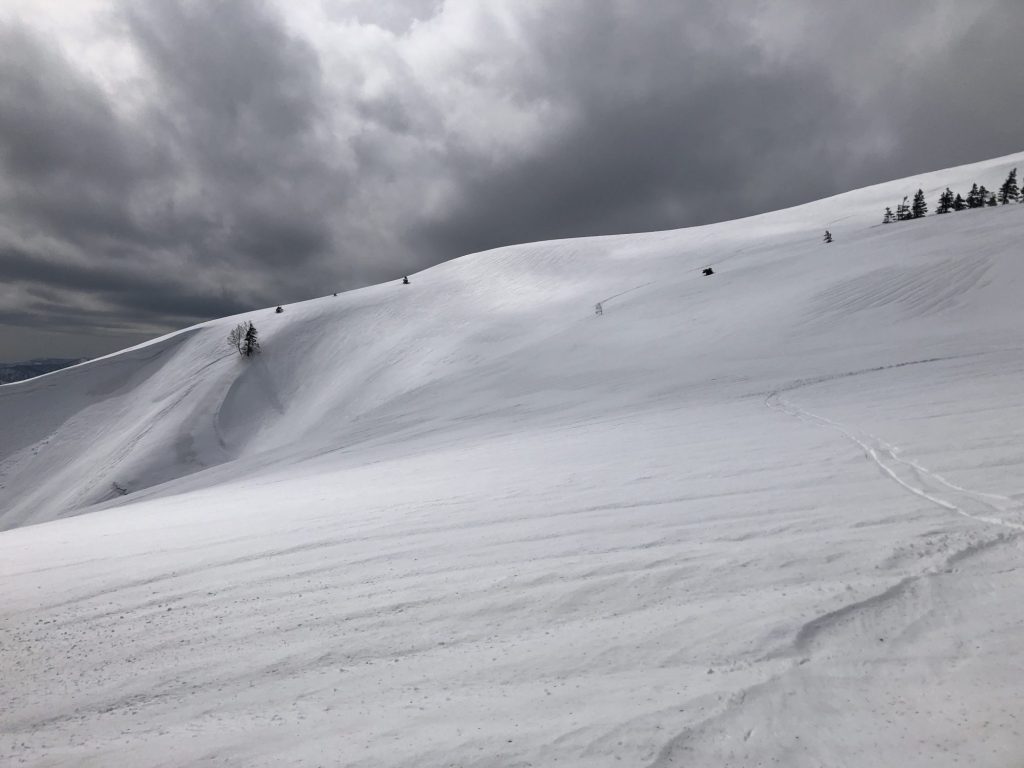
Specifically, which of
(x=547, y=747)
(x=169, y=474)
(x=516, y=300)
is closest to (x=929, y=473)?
(x=547, y=747)

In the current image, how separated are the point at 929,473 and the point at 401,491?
6563mm

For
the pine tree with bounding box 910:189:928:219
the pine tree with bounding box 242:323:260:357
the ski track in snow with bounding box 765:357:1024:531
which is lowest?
the ski track in snow with bounding box 765:357:1024:531

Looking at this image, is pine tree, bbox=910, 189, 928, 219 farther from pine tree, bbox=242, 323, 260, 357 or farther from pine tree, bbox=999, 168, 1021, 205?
pine tree, bbox=242, 323, 260, 357

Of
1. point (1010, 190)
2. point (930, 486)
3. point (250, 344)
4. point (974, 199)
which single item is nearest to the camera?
point (930, 486)

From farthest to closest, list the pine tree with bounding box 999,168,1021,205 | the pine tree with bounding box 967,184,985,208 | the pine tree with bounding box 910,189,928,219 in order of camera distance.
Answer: the pine tree with bounding box 967,184,985,208, the pine tree with bounding box 999,168,1021,205, the pine tree with bounding box 910,189,928,219

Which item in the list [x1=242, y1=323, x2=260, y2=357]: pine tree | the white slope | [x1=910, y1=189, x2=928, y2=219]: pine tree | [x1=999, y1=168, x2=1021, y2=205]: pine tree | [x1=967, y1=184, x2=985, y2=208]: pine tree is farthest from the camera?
[x1=967, y1=184, x2=985, y2=208]: pine tree

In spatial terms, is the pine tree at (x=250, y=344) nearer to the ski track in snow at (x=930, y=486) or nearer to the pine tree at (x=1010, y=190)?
the ski track in snow at (x=930, y=486)

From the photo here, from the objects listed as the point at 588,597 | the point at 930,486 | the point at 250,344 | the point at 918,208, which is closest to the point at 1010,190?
the point at 918,208

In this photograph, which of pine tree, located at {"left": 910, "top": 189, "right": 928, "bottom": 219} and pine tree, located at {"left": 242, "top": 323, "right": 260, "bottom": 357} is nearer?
pine tree, located at {"left": 242, "top": 323, "right": 260, "bottom": 357}

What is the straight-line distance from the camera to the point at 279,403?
130ft

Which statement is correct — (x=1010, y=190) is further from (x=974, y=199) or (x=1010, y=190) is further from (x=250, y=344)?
(x=250, y=344)

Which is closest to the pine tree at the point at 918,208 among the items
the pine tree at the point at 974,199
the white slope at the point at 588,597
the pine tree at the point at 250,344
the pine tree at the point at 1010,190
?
the pine tree at the point at 974,199

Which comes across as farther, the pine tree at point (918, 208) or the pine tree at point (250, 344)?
the pine tree at point (918, 208)

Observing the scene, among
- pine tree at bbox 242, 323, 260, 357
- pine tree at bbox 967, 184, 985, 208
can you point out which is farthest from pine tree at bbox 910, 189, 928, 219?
pine tree at bbox 242, 323, 260, 357
